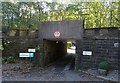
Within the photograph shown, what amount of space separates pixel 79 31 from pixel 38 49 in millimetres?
4108

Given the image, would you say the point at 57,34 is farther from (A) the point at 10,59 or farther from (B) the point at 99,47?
(A) the point at 10,59

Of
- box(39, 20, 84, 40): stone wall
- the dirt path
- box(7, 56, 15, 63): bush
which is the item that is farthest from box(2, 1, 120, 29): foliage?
the dirt path

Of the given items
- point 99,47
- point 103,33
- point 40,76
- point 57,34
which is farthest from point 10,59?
point 103,33

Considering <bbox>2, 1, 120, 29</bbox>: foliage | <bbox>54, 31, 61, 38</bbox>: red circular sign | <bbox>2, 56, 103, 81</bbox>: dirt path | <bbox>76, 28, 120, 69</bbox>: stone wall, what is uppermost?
<bbox>2, 1, 120, 29</bbox>: foliage

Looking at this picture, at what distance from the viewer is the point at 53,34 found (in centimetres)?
866

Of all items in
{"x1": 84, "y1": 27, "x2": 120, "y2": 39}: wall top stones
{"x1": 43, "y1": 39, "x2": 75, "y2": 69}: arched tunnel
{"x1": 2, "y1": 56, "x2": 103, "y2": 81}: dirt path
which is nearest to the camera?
{"x1": 2, "y1": 56, "x2": 103, "y2": 81}: dirt path

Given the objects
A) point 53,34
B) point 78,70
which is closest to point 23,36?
point 53,34

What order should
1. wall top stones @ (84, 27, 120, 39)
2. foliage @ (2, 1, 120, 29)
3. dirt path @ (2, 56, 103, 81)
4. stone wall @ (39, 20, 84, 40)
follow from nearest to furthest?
dirt path @ (2, 56, 103, 81) < wall top stones @ (84, 27, 120, 39) < stone wall @ (39, 20, 84, 40) < foliage @ (2, 1, 120, 29)

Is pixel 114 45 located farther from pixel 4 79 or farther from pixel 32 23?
pixel 32 23

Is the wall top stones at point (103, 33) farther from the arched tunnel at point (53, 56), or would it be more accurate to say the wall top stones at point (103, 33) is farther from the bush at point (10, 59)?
the bush at point (10, 59)

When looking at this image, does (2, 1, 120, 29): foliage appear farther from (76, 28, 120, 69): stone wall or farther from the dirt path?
the dirt path

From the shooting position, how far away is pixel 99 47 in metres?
7.62

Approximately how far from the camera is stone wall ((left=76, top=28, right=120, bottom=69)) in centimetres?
719

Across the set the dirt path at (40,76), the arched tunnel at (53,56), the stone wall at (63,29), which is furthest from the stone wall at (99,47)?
the arched tunnel at (53,56)
